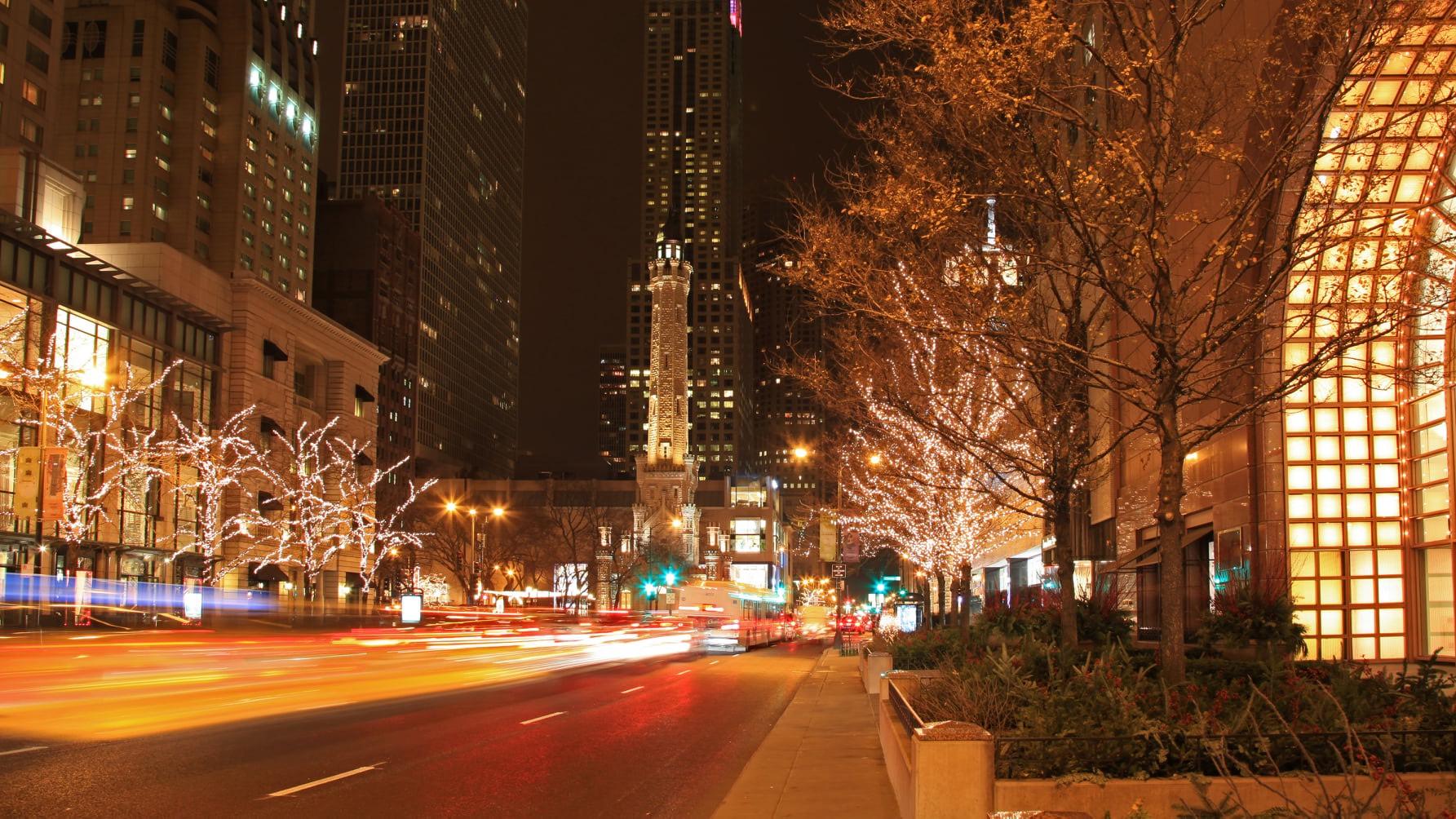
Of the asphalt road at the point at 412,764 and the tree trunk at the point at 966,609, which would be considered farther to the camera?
the tree trunk at the point at 966,609

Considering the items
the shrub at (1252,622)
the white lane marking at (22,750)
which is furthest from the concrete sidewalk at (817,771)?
the white lane marking at (22,750)

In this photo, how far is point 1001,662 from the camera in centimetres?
1197

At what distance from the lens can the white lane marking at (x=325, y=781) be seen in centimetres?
1248

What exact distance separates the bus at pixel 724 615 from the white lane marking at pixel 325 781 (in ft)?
134

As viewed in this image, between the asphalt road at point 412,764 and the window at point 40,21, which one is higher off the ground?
the window at point 40,21

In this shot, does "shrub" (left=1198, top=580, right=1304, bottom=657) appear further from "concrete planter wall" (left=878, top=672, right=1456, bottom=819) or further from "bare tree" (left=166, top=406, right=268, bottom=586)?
"bare tree" (left=166, top=406, right=268, bottom=586)

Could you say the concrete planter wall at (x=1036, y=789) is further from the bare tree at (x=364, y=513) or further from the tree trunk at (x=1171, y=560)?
the bare tree at (x=364, y=513)

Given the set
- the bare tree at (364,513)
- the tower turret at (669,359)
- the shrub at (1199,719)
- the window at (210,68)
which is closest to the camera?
the shrub at (1199,719)

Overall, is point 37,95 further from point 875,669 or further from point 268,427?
point 875,669

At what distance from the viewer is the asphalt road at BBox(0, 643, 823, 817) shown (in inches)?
470

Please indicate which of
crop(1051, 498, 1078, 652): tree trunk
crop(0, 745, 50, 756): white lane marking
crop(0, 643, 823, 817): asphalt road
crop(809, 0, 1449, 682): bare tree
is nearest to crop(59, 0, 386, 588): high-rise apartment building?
crop(0, 643, 823, 817): asphalt road

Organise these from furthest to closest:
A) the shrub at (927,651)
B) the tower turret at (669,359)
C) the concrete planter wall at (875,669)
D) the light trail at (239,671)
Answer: the tower turret at (669,359) → the concrete planter wall at (875,669) → the shrub at (927,651) → the light trail at (239,671)

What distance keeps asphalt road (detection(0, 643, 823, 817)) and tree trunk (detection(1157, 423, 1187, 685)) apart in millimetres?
4912

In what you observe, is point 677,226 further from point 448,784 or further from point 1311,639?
point 448,784
